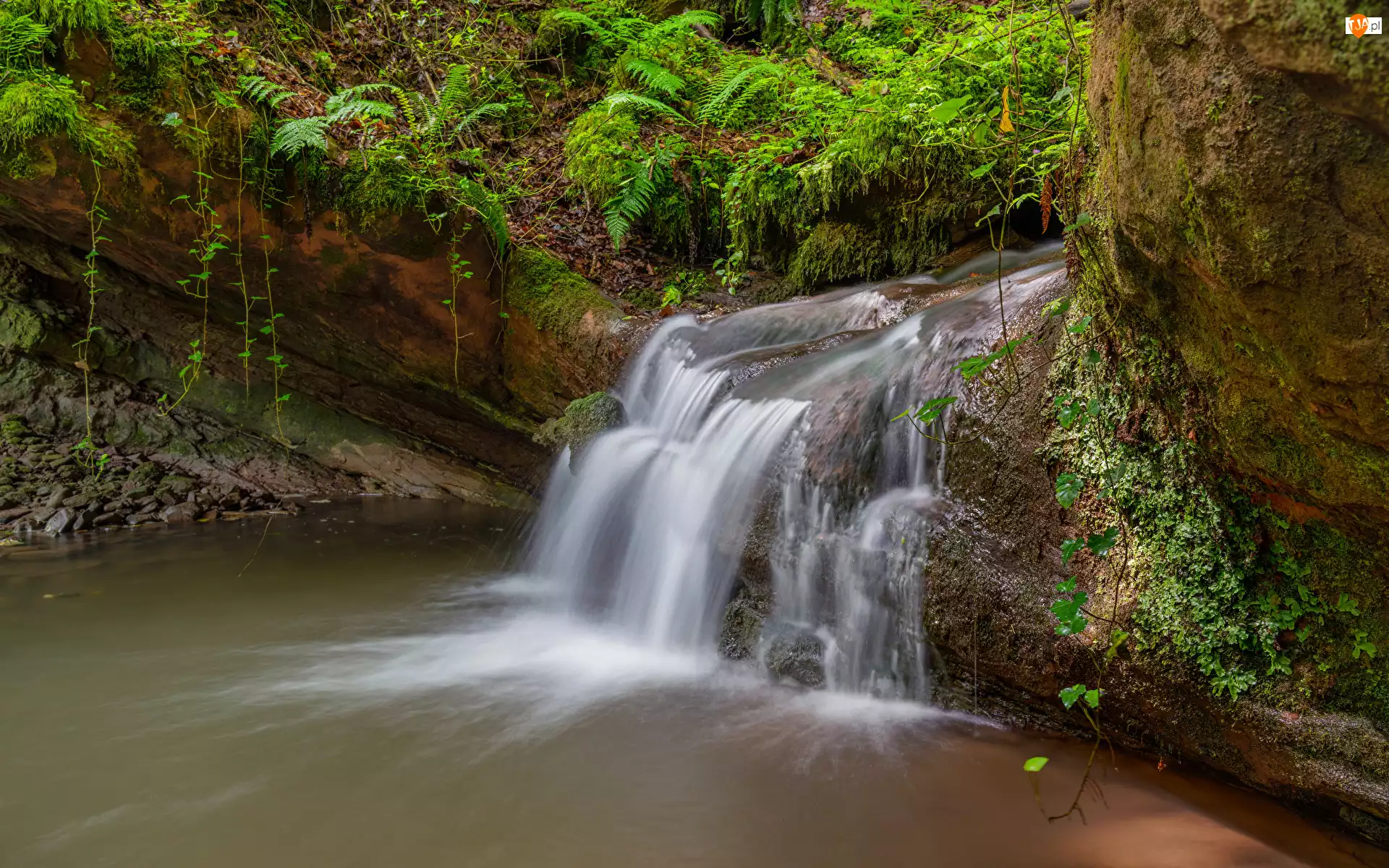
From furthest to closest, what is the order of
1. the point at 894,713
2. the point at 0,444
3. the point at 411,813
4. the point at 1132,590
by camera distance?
the point at 0,444, the point at 894,713, the point at 1132,590, the point at 411,813

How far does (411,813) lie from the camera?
2.56 metres

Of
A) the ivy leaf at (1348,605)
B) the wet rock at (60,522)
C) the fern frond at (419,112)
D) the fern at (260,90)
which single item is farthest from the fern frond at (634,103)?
the ivy leaf at (1348,605)

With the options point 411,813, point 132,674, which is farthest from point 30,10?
point 411,813

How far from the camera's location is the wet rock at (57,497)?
5.88m

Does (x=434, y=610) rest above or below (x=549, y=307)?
below

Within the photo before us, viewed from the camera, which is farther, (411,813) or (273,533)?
(273,533)

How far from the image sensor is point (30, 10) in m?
5.00

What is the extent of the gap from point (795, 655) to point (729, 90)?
5774mm

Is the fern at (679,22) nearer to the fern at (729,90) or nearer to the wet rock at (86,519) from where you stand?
the fern at (729,90)

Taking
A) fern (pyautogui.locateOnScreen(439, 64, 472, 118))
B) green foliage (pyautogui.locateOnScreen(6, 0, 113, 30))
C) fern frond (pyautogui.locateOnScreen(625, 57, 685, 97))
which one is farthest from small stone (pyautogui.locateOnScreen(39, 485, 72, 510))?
fern frond (pyautogui.locateOnScreen(625, 57, 685, 97))

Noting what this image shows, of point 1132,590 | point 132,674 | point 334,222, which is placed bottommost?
point 132,674

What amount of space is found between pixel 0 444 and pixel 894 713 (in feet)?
23.1

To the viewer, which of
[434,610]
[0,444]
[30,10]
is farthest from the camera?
[0,444]

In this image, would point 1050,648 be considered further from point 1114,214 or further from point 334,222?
point 334,222
